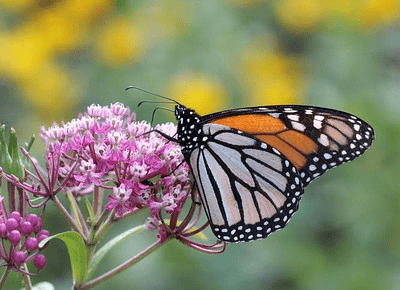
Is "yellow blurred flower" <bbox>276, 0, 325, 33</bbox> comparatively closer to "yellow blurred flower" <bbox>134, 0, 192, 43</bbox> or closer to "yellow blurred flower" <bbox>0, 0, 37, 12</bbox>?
"yellow blurred flower" <bbox>134, 0, 192, 43</bbox>

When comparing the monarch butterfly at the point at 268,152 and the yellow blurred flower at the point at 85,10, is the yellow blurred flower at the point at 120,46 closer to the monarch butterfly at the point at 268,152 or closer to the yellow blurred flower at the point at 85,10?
the yellow blurred flower at the point at 85,10

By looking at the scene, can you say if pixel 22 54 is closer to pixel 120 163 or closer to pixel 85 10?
pixel 85 10

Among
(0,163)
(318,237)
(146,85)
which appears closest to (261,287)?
(318,237)

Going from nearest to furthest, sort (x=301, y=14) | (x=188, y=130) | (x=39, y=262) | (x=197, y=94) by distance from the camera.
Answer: (x=39, y=262)
(x=188, y=130)
(x=197, y=94)
(x=301, y=14)

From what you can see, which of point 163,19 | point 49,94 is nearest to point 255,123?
point 49,94

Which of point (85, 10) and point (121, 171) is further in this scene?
point (85, 10)
